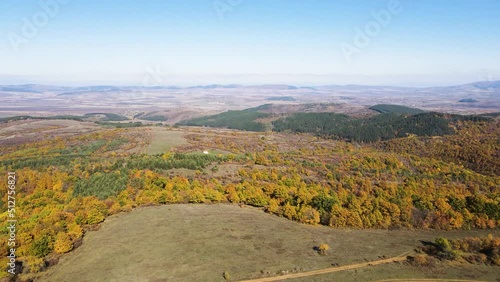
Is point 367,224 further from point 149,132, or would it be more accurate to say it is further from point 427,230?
point 149,132

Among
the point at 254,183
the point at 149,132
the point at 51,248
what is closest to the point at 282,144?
the point at 149,132

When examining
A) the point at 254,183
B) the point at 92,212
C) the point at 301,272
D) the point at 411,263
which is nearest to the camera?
the point at 301,272

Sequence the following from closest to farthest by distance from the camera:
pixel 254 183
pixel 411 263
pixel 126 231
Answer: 1. pixel 411 263
2. pixel 126 231
3. pixel 254 183

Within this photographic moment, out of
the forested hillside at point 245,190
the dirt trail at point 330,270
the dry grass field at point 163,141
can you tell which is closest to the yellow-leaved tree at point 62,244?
the forested hillside at point 245,190

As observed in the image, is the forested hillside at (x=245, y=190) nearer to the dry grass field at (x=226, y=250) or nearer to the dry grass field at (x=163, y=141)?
the dry grass field at (x=226, y=250)

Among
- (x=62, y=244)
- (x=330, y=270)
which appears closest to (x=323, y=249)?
(x=330, y=270)

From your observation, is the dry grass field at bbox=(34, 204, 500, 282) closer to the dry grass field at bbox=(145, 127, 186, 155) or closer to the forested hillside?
the forested hillside

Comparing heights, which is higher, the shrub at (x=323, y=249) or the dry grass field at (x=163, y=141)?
the shrub at (x=323, y=249)

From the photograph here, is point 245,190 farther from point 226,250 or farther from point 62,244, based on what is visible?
point 62,244
